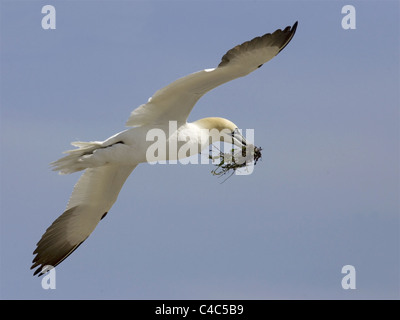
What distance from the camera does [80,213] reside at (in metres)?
13.0

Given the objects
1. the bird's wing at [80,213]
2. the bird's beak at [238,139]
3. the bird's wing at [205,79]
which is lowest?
the bird's wing at [80,213]

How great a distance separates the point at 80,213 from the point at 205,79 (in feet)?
11.3

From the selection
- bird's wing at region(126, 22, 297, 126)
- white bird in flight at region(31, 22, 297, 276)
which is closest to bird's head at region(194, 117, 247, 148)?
white bird in flight at region(31, 22, 297, 276)

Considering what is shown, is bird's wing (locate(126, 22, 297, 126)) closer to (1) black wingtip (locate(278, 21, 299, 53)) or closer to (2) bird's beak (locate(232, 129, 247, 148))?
(1) black wingtip (locate(278, 21, 299, 53))

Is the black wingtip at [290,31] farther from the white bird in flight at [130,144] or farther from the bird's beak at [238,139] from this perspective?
the bird's beak at [238,139]

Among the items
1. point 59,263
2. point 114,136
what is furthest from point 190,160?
point 59,263

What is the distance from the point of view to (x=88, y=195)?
1295 cm

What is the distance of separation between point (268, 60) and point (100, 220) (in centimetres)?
405

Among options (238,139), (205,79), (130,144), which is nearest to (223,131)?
(238,139)

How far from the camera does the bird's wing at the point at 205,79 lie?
35.6ft

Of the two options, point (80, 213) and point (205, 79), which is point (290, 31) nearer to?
point (205, 79)

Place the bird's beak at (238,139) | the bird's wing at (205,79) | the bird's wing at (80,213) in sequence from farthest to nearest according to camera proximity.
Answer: the bird's wing at (80,213) → the bird's beak at (238,139) → the bird's wing at (205,79)

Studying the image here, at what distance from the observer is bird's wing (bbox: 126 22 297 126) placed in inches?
428

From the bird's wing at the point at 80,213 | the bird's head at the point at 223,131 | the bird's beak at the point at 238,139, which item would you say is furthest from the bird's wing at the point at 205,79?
the bird's wing at the point at 80,213
